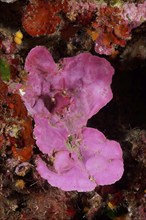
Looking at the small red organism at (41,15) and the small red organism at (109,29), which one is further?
the small red organism at (109,29)

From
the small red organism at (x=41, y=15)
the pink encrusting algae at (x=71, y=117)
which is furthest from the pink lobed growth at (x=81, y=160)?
the small red organism at (x=41, y=15)

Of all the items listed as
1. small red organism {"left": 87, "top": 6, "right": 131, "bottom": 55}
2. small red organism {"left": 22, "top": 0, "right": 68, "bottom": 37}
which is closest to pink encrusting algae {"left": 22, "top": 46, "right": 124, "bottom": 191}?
small red organism {"left": 22, "top": 0, "right": 68, "bottom": 37}

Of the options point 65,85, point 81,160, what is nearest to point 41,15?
point 65,85

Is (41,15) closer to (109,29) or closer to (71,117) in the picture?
(109,29)

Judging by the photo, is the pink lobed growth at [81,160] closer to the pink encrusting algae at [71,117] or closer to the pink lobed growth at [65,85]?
the pink encrusting algae at [71,117]

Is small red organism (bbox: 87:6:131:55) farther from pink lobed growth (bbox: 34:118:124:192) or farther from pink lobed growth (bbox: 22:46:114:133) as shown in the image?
pink lobed growth (bbox: 34:118:124:192)

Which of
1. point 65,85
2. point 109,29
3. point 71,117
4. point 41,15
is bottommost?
point 71,117

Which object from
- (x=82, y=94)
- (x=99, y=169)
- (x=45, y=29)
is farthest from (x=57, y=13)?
(x=99, y=169)
